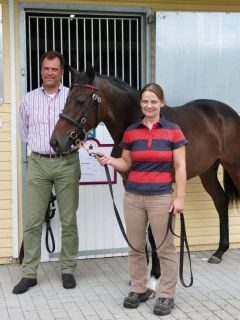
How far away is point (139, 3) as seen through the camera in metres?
5.25

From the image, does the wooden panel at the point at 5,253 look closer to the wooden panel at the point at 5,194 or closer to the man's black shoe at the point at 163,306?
the wooden panel at the point at 5,194

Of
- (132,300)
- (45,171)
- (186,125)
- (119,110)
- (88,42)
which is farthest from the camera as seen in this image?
(88,42)

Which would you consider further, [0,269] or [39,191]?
[0,269]

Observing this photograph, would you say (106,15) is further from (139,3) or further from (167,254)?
(167,254)

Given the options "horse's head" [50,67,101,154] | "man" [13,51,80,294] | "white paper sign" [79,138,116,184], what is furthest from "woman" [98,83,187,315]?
"white paper sign" [79,138,116,184]

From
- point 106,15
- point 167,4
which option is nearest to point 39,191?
point 106,15

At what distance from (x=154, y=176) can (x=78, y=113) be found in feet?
2.38

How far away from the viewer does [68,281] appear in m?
4.52

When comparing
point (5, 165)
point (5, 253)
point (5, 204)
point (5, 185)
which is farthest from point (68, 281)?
point (5, 165)

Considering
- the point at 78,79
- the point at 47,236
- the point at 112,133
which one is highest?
the point at 78,79

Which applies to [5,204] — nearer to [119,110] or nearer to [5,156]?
[5,156]

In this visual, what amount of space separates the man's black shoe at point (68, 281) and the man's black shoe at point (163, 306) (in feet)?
2.88

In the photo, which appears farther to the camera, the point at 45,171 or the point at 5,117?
the point at 5,117

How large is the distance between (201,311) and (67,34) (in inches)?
113
